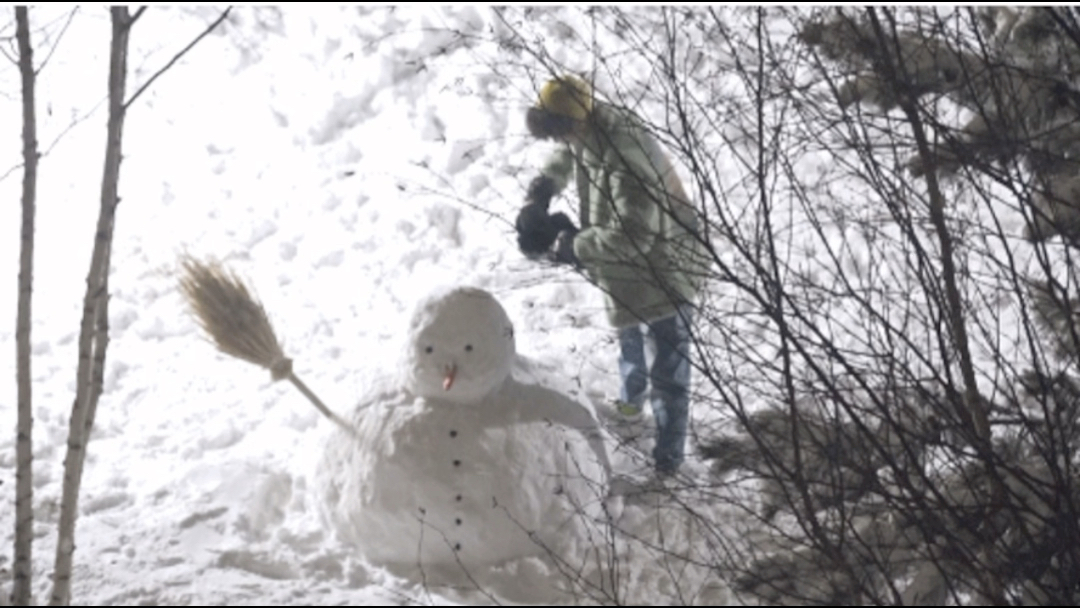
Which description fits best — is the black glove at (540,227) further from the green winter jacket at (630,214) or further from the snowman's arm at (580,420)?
the snowman's arm at (580,420)

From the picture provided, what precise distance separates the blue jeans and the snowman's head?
274 mm

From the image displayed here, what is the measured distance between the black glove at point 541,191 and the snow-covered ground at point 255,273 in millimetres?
148

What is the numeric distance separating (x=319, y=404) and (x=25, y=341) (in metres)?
1.05

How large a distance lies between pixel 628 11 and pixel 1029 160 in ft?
3.50

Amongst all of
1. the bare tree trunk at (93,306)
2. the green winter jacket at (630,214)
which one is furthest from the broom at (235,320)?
the bare tree trunk at (93,306)

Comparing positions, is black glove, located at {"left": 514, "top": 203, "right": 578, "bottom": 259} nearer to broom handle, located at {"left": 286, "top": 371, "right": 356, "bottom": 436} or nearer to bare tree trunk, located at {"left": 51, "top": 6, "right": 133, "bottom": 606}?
broom handle, located at {"left": 286, "top": 371, "right": 356, "bottom": 436}

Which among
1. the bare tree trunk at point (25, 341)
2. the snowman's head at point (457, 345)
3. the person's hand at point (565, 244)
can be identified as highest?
the person's hand at point (565, 244)

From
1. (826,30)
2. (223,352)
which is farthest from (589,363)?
(826,30)

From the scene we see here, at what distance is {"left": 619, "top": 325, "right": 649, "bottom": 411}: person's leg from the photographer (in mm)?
2902

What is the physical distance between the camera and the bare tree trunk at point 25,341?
1.71 metres

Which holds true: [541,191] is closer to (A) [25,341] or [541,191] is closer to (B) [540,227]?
(B) [540,227]

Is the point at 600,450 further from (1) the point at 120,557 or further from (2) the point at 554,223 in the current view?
(1) the point at 120,557

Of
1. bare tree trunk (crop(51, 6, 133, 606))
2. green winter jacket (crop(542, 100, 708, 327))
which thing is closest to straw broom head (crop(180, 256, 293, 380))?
green winter jacket (crop(542, 100, 708, 327))

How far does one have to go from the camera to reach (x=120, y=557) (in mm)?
2637
